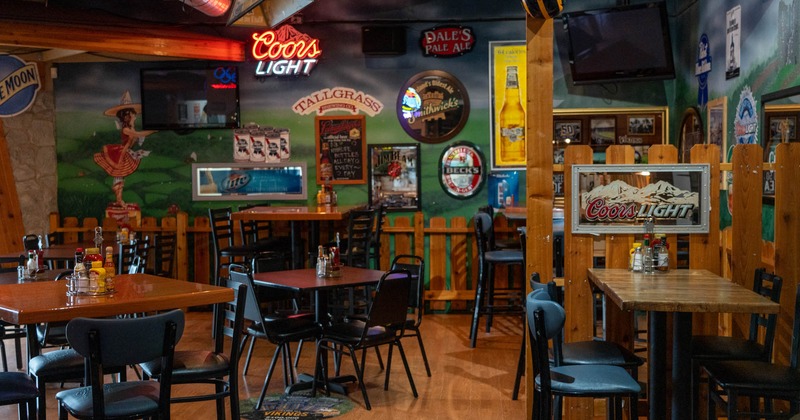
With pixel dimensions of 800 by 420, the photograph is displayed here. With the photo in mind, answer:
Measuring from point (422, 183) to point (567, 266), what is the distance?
4901 mm

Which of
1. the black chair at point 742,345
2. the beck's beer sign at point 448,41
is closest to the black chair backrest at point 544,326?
the black chair at point 742,345

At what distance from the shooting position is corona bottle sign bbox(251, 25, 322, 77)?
9719mm

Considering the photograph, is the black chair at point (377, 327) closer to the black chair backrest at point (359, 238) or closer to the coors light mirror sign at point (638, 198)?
the coors light mirror sign at point (638, 198)

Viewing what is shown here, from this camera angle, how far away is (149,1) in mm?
9812

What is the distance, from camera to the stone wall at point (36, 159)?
9586 mm

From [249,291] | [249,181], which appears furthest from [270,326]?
[249,181]

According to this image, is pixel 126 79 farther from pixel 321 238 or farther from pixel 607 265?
pixel 607 265

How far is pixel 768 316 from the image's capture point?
4.43 meters

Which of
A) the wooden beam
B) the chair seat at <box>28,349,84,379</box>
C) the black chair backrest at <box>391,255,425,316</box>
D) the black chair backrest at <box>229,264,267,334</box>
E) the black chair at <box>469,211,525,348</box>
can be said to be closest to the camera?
the chair seat at <box>28,349,84,379</box>

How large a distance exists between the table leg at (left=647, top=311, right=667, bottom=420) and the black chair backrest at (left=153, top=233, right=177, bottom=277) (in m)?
5.02

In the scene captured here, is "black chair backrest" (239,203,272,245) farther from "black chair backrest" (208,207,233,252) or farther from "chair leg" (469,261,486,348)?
"chair leg" (469,261,486,348)

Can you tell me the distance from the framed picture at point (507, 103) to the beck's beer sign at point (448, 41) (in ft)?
0.87

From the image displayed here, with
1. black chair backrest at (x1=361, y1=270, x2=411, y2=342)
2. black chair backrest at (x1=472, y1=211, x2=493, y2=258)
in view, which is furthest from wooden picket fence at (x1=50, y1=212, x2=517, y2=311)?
black chair backrest at (x1=361, y1=270, x2=411, y2=342)

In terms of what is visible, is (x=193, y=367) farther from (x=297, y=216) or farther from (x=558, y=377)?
(x=297, y=216)
